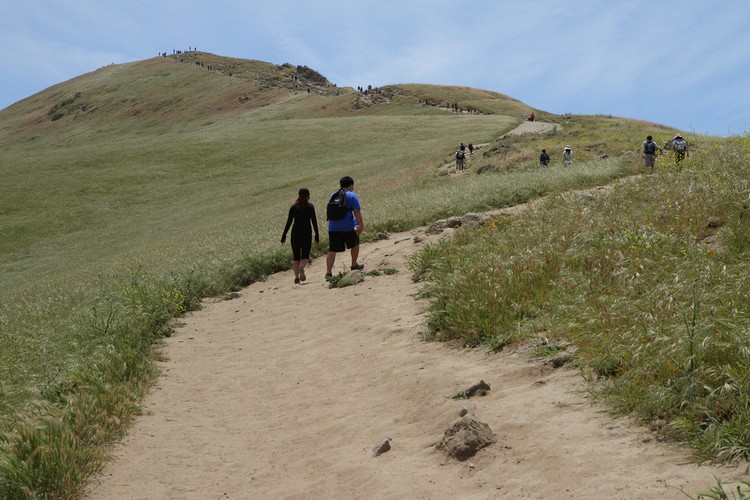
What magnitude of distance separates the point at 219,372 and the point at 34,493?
393 centimetres

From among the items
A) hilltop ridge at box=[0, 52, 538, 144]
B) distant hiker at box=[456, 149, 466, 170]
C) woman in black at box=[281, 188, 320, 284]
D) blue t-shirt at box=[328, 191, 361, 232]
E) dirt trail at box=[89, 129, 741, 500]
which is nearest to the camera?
dirt trail at box=[89, 129, 741, 500]

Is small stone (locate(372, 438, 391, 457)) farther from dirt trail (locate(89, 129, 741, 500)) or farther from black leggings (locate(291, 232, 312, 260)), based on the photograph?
black leggings (locate(291, 232, 312, 260))

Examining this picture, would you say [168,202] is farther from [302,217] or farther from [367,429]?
[367,429]

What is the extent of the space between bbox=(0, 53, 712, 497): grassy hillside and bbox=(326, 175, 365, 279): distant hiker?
2647 millimetres

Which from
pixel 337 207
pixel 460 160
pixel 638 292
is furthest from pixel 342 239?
pixel 460 160

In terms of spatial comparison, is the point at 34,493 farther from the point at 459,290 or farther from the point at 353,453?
the point at 459,290

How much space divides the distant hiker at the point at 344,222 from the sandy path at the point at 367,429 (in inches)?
147

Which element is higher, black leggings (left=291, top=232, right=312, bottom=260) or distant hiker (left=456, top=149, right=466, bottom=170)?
distant hiker (left=456, top=149, right=466, bottom=170)

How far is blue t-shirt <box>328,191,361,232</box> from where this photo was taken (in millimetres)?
13438

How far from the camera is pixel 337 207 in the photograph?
531 inches

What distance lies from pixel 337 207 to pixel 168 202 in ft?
102

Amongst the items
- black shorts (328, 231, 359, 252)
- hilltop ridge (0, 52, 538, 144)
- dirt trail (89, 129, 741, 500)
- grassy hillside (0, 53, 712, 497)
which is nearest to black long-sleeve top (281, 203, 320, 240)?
black shorts (328, 231, 359, 252)

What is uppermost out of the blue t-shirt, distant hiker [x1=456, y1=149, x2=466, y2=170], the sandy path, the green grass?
distant hiker [x1=456, y1=149, x2=466, y2=170]

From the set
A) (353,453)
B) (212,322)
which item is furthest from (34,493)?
(212,322)
